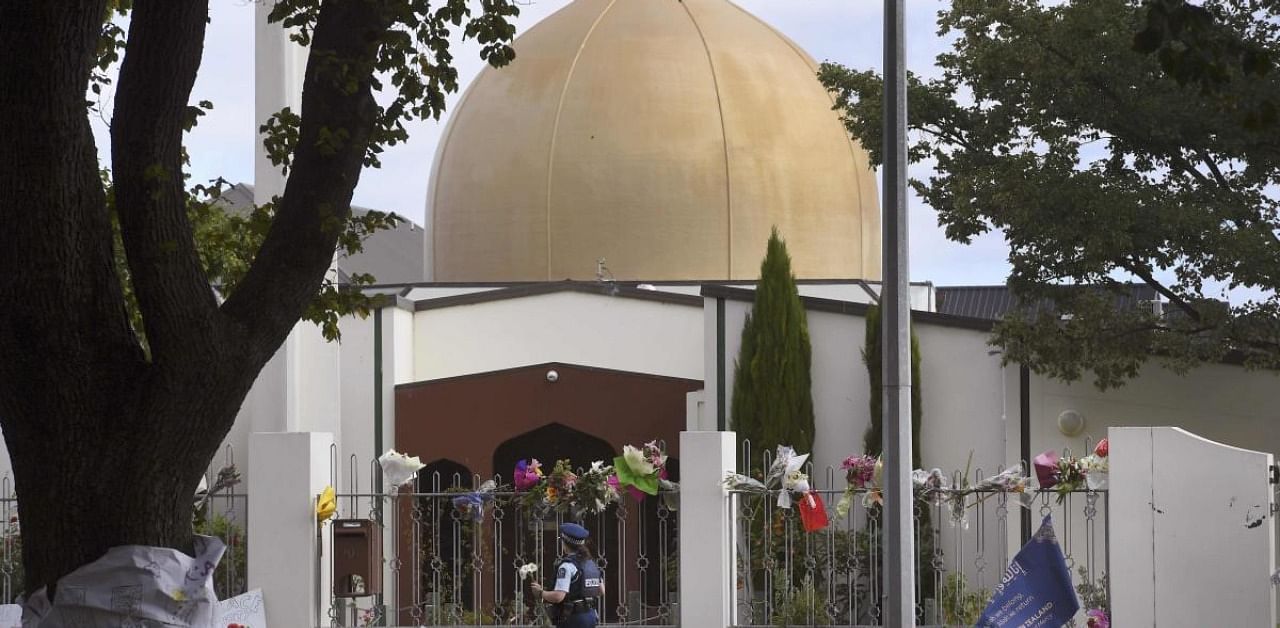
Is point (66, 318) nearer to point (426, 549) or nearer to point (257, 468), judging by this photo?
point (257, 468)

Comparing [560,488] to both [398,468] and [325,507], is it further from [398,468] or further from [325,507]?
[325,507]

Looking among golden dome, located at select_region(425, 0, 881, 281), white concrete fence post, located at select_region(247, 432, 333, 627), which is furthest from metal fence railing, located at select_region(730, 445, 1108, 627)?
golden dome, located at select_region(425, 0, 881, 281)

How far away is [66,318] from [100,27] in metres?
1.13

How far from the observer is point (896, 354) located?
10.8m

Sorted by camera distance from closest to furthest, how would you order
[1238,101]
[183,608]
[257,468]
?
1. [1238,101]
2. [183,608]
3. [257,468]

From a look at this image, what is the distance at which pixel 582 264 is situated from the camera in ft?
84.4

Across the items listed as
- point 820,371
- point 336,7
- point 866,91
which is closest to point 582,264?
point 820,371

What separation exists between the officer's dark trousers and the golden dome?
44.4 feet

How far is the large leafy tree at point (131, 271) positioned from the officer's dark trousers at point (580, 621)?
5.41 metres

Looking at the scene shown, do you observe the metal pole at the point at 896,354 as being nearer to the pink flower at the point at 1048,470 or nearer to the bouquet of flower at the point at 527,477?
the pink flower at the point at 1048,470

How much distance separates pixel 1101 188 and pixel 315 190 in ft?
36.7

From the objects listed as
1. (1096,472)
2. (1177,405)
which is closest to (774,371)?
(1177,405)

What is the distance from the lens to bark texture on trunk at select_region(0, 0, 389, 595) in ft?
21.5

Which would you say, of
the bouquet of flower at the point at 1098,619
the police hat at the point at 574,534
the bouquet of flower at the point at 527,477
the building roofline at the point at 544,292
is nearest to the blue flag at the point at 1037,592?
the bouquet of flower at the point at 1098,619
